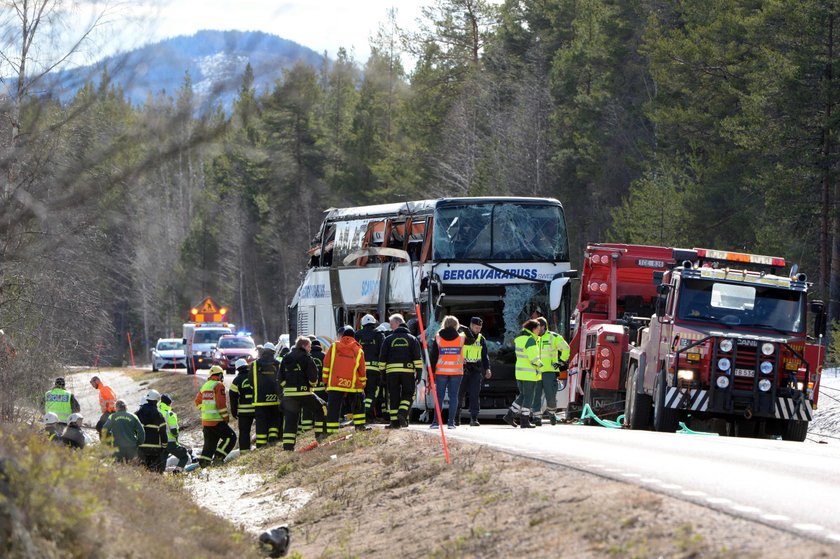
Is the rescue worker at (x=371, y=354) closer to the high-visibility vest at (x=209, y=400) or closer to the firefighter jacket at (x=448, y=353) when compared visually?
the firefighter jacket at (x=448, y=353)

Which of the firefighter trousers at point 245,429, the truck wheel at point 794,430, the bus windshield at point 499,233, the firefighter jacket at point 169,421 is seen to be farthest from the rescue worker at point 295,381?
the truck wheel at point 794,430

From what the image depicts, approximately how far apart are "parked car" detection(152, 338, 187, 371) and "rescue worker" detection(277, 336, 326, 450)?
45.6m

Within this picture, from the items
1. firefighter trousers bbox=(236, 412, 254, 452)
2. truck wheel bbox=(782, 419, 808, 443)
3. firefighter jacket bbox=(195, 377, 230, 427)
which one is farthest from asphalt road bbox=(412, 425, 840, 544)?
firefighter jacket bbox=(195, 377, 230, 427)

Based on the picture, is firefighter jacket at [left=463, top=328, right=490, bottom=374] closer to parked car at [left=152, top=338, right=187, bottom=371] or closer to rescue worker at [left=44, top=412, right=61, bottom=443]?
rescue worker at [left=44, top=412, right=61, bottom=443]

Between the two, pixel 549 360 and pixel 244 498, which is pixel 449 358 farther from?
pixel 244 498

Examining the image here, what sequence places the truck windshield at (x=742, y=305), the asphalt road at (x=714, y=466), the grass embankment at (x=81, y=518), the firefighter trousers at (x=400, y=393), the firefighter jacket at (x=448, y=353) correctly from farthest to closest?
1. the truck windshield at (x=742, y=305)
2. the firefighter trousers at (x=400, y=393)
3. the firefighter jacket at (x=448, y=353)
4. the asphalt road at (x=714, y=466)
5. the grass embankment at (x=81, y=518)

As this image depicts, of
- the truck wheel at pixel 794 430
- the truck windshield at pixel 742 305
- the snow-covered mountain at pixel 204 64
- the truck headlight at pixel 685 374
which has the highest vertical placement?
the snow-covered mountain at pixel 204 64

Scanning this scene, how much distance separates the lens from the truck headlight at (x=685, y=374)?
831 inches

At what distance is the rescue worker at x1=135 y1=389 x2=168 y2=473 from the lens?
67.1ft

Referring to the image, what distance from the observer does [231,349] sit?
176 ft

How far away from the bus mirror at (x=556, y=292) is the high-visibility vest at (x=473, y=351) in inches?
173

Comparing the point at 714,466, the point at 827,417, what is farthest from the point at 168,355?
the point at 714,466

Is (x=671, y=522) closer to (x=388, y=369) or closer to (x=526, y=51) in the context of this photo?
(x=388, y=369)

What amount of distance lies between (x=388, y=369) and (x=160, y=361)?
4830 centimetres
